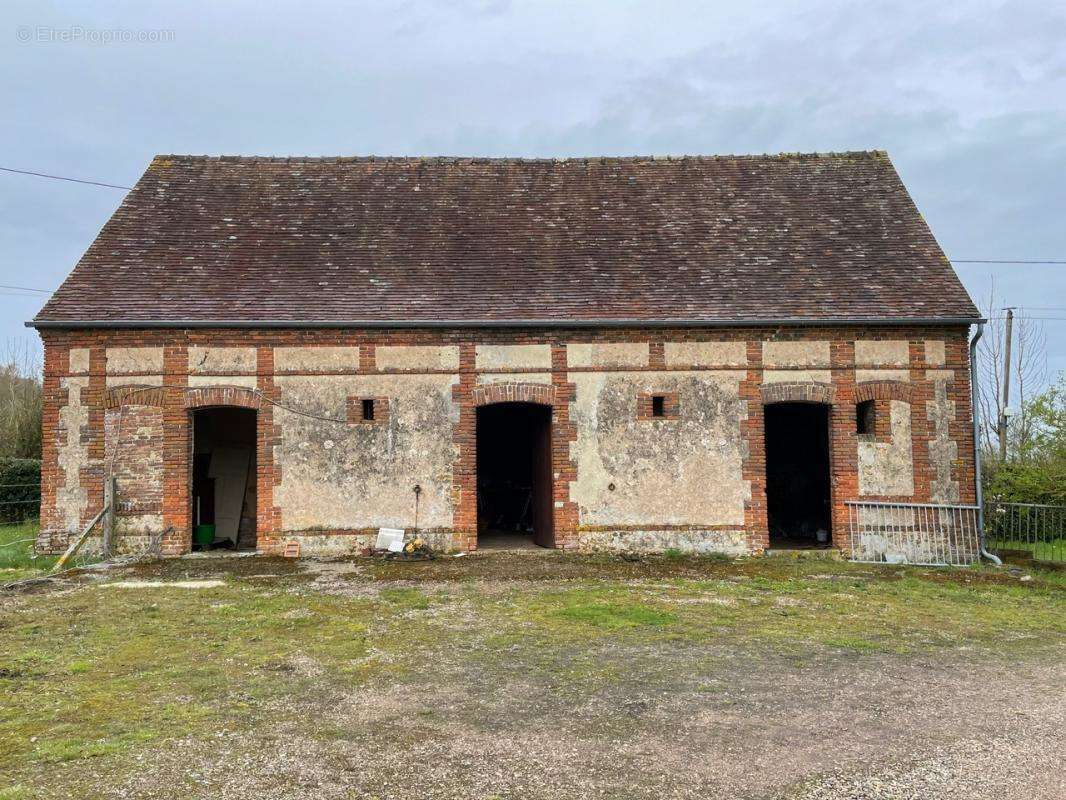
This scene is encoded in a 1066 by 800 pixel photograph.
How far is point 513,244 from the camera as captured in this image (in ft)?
42.9

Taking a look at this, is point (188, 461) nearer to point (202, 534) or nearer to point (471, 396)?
point (202, 534)

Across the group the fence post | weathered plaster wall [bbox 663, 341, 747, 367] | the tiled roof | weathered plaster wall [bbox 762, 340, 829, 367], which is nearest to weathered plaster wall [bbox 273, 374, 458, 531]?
the tiled roof

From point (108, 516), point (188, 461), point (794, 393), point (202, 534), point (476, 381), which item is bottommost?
point (202, 534)

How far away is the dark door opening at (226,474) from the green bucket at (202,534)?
239mm

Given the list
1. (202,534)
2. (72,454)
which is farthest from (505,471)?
(72,454)

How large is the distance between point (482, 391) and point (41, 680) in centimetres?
711

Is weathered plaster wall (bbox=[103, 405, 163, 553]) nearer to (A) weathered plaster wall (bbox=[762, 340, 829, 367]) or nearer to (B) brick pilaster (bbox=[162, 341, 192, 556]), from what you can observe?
(B) brick pilaster (bbox=[162, 341, 192, 556])

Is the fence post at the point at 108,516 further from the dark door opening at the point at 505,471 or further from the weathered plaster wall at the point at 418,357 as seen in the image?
the dark door opening at the point at 505,471

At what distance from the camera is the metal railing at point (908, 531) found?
1160cm

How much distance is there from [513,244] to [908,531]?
313 inches

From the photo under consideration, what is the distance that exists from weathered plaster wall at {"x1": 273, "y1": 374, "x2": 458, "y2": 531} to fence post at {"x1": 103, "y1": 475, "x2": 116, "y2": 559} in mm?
2424

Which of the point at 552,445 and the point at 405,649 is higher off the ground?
the point at 552,445

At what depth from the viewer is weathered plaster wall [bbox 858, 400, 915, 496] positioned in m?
11.8

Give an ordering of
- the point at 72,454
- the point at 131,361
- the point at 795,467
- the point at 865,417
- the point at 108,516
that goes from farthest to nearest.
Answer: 1. the point at 795,467
2. the point at 865,417
3. the point at 131,361
4. the point at 72,454
5. the point at 108,516
